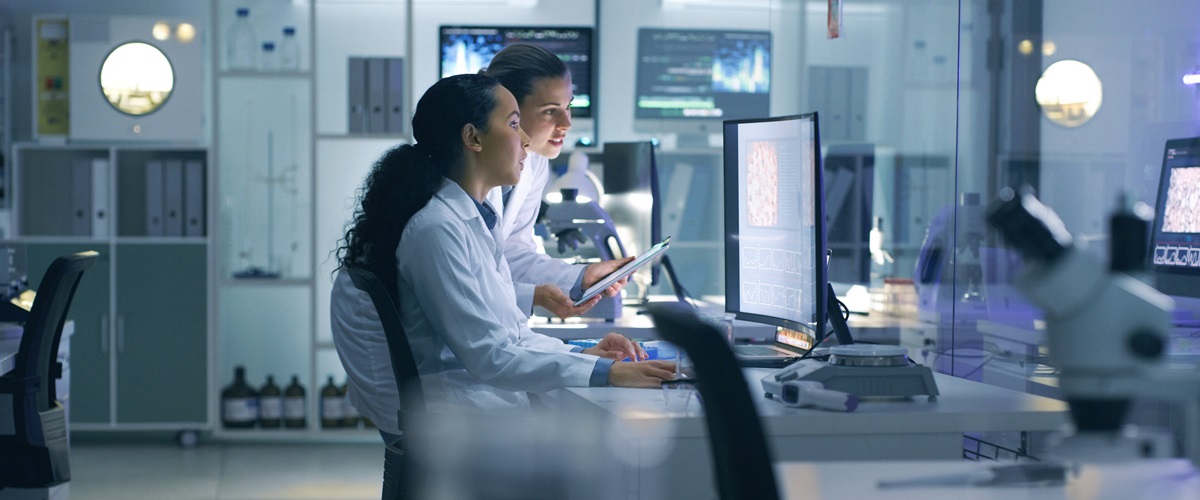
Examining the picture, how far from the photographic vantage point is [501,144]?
2324mm

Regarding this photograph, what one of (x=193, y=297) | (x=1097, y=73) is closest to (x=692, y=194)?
(x=193, y=297)

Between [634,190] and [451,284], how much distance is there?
190 centimetres

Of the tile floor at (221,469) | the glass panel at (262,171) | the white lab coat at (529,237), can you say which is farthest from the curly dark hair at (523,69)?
the glass panel at (262,171)

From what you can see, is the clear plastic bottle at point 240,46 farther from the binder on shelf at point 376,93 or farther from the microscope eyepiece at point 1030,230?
the microscope eyepiece at point 1030,230

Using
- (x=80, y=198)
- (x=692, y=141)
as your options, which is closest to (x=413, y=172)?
(x=80, y=198)

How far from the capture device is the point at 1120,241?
3.01ft

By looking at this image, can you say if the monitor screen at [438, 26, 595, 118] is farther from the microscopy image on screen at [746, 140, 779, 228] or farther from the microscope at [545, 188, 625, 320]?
the microscopy image on screen at [746, 140, 779, 228]

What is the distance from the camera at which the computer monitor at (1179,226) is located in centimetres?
238

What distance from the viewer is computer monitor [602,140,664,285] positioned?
146 inches

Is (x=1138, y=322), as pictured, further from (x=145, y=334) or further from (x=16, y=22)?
(x=16, y=22)

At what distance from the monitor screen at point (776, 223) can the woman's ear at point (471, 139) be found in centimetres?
56

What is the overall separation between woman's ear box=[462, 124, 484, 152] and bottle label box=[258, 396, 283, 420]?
2970 millimetres

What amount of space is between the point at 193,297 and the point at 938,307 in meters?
3.19

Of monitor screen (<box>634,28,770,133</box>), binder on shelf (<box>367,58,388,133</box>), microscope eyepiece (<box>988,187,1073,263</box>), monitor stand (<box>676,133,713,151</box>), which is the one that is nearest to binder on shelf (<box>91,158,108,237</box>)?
binder on shelf (<box>367,58,388,133</box>)
